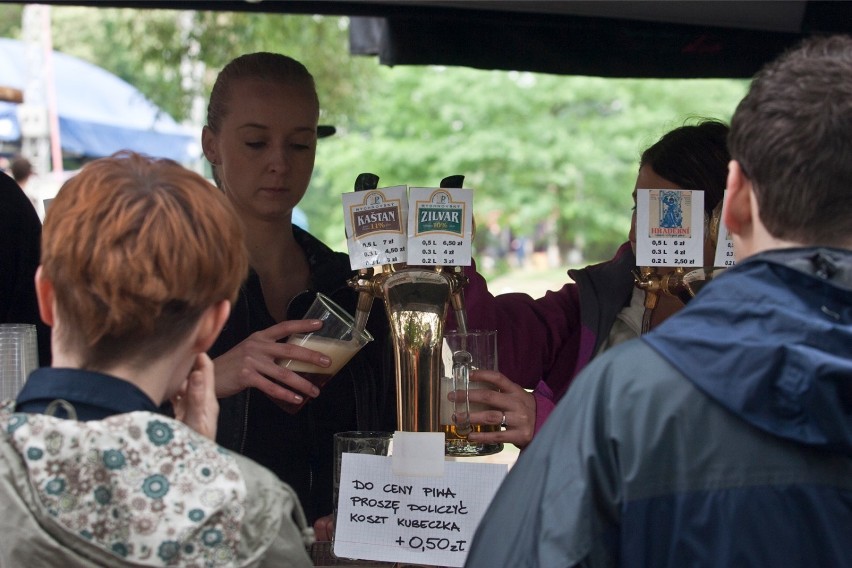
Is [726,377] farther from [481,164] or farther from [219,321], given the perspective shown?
[481,164]

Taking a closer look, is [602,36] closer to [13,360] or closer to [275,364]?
[275,364]

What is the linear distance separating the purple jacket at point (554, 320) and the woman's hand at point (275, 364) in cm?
43

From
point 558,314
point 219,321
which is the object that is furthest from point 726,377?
point 558,314

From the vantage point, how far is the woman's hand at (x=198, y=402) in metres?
1.25

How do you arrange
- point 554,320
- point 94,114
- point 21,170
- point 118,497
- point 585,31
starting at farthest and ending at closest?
point 94,114 < point 21,170 < point 585,31 < point 554,320 < point 118,497

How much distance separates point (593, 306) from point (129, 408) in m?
1.15

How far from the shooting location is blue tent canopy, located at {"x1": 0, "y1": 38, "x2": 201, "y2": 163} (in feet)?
30.6

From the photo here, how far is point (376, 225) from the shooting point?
1.67m

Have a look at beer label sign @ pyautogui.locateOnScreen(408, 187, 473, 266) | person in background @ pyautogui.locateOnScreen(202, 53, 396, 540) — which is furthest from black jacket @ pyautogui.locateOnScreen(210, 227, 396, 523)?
beer label sign @ pyautogui.locateOnScreen(408, 187, 473, 266)

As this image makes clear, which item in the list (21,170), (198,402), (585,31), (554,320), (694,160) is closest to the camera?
(198,402)

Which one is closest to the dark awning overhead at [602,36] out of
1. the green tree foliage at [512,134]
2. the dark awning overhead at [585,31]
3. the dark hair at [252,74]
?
the dark awning overhead at [585,31]

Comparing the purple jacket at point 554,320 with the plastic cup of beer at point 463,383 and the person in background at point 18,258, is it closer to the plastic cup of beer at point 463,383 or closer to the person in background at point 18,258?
the plastic cup of beer at point 463,383

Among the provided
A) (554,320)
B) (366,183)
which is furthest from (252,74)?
(554,320)

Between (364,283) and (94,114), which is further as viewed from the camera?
(94,114)
